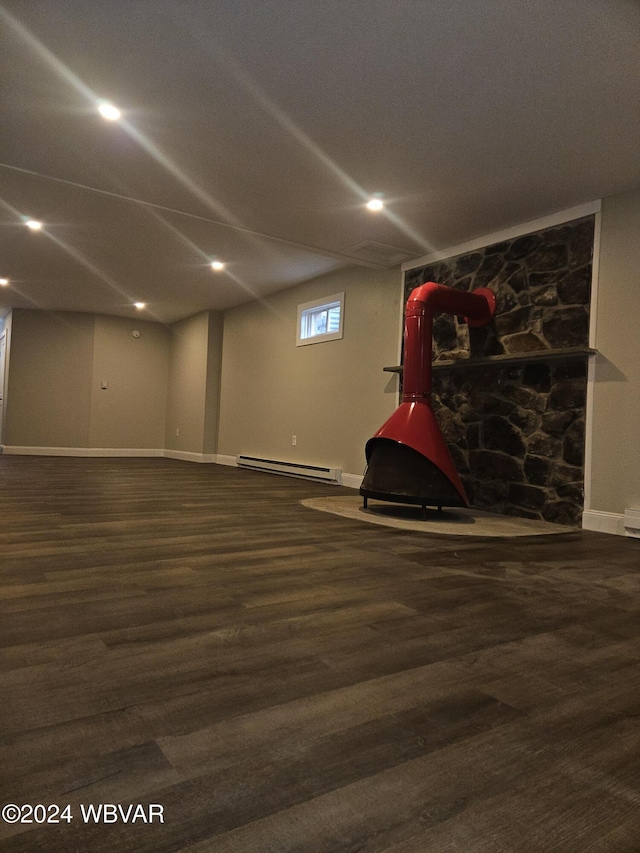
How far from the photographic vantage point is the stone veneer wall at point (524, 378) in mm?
3643

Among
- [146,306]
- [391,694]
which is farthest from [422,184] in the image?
[146,306]

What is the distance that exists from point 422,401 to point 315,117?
188cm

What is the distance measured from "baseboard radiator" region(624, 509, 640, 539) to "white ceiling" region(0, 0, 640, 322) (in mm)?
2058

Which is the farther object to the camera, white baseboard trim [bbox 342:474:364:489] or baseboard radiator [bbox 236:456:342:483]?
baseboard radiator [bbox 236:456:342:483]

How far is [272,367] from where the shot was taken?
22.3 ft

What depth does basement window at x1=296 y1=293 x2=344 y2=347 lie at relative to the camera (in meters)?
5.75

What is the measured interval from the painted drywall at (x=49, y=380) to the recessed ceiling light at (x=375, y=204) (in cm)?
615

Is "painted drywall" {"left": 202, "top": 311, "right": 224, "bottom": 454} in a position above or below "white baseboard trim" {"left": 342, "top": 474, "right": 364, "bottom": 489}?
above

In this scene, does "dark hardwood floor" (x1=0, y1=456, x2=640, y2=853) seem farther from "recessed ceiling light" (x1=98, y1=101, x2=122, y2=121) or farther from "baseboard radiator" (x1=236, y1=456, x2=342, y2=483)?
"baseboard radiator" (x1=236, y1=456, x2=342, y2=483)

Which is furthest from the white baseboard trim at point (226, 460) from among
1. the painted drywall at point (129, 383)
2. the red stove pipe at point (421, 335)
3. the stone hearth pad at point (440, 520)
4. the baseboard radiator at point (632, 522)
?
the baseboard radiator at point (632, 522)

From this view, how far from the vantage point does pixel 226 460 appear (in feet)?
25.4

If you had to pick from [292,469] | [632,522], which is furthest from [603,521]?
[292,469]

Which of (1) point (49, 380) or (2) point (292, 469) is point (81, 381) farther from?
(2) point (292, 469)

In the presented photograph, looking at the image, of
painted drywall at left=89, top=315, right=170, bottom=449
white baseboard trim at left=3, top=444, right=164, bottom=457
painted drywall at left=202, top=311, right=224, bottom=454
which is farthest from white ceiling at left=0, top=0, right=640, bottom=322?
white baseboard trim at left=3, top=444, right=164, bottom=457
